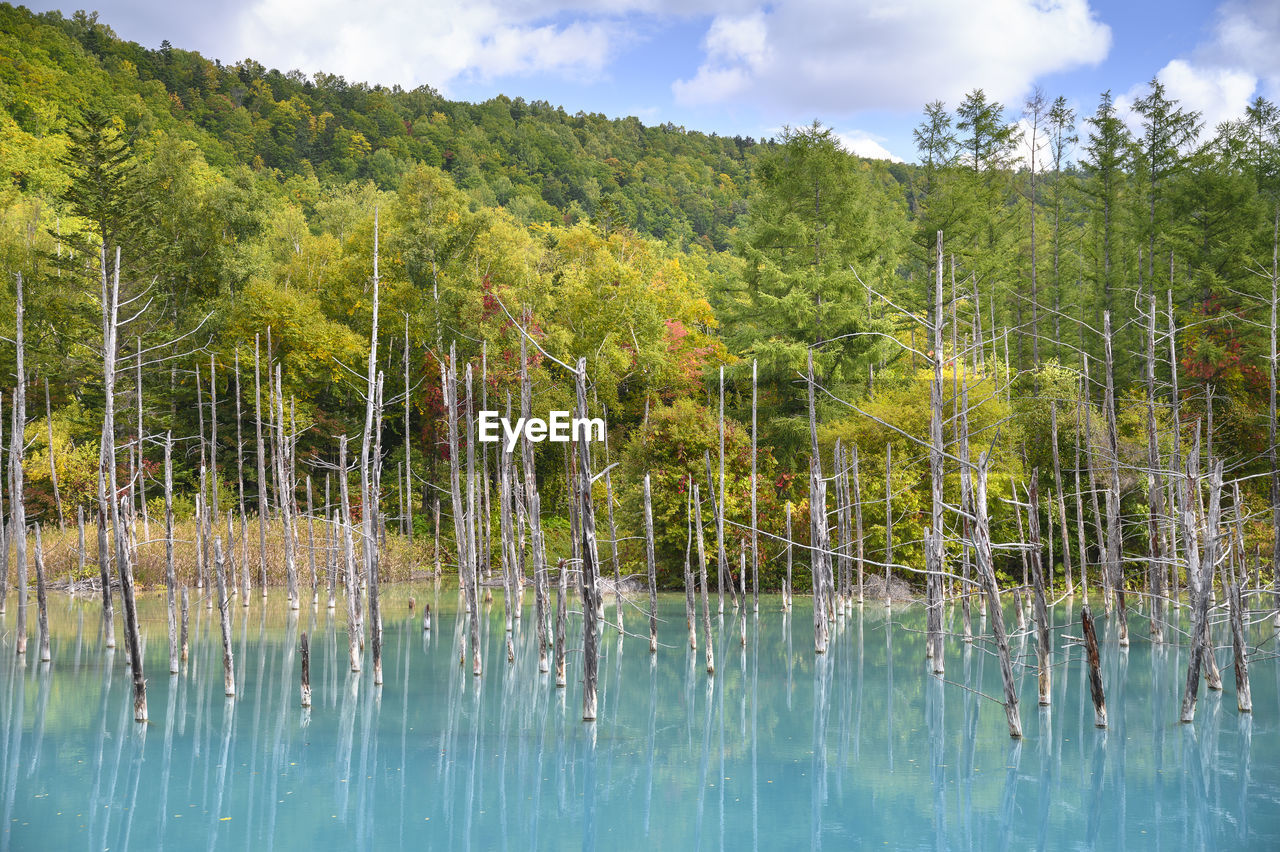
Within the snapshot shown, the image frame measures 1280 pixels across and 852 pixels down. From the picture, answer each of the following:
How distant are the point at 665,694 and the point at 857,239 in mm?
17723

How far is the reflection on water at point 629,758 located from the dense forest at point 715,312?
853cm

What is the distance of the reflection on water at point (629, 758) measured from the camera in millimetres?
8422

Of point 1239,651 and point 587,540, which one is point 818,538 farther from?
point 1239,651

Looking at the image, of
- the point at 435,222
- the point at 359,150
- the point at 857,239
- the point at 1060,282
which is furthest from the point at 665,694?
the point at 359,150

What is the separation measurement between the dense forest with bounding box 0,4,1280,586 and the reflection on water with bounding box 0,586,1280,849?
28.0 ft

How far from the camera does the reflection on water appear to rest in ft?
27.6

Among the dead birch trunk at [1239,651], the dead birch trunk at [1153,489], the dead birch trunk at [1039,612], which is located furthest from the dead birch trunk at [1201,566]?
the dead birch trunk at [1153,489]

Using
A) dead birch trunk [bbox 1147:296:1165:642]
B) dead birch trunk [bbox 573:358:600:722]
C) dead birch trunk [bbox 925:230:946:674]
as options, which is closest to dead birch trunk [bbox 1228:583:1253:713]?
dead birch trunk [bbox 1147:296:1165:642]

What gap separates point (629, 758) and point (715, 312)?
20.6 meters

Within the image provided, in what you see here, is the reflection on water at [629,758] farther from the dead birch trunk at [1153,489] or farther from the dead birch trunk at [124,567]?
the dead birch trunk at [1153,489]

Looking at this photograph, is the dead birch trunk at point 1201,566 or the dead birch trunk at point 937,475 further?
the dead birch trunk at point 937,475

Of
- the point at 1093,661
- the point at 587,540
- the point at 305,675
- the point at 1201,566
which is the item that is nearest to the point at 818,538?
the point at 1093,661

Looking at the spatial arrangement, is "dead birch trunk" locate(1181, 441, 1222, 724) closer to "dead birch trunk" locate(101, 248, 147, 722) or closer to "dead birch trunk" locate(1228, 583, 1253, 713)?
"dead birch trunk" locate(1228, 583, 1253, 713)

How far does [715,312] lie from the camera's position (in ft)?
98.4
